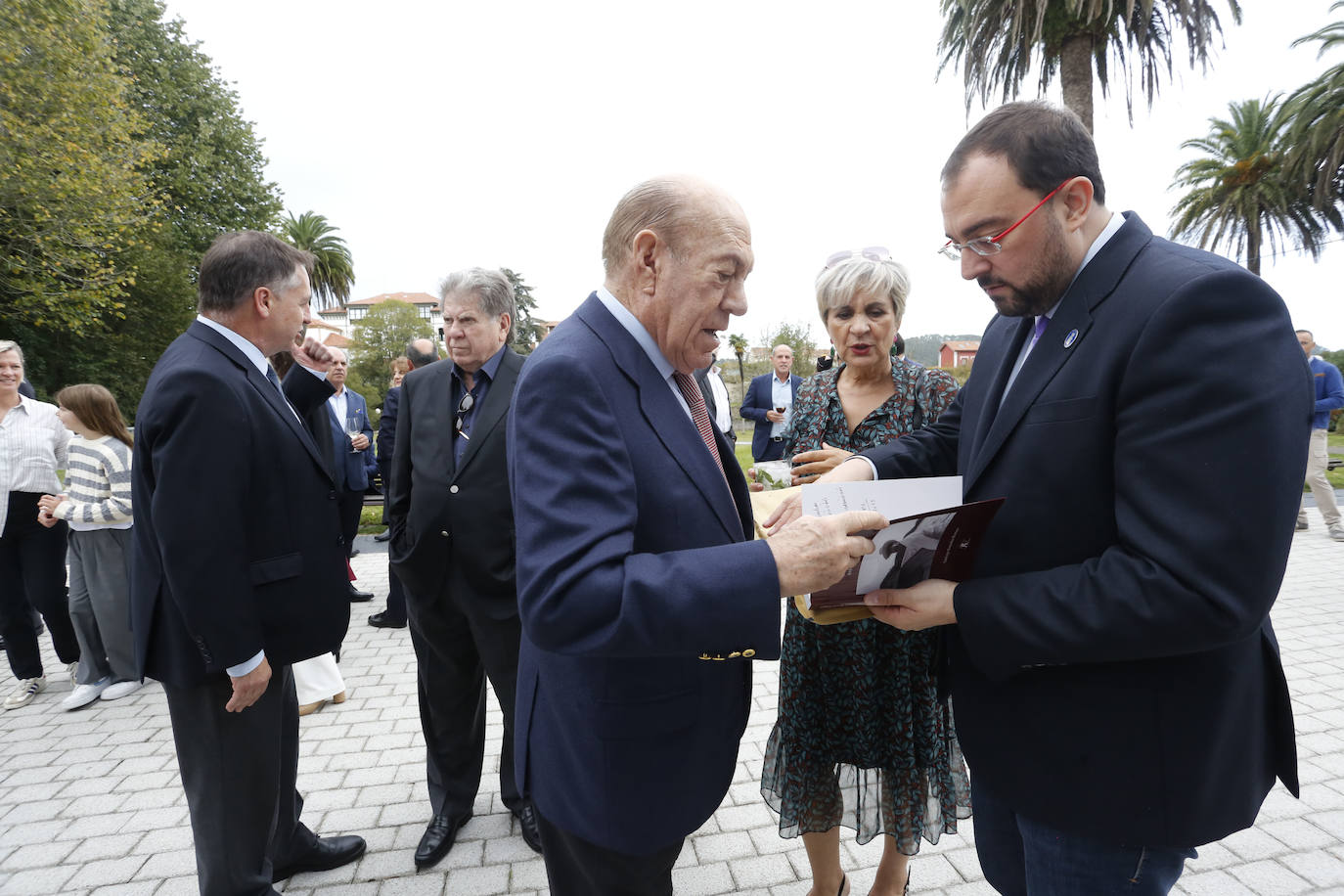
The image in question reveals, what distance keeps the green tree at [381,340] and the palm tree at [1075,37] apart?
50.3m

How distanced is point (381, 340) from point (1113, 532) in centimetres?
6250

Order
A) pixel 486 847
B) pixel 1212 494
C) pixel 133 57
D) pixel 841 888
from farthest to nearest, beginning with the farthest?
1. pixel 133 57
2. pixel 486 847
3. pixel 841 888
4. pixel 1212 494

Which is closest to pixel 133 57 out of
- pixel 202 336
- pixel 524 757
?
pixel 202 336

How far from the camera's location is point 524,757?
5.16ft

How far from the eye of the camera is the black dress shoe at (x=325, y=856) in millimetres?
2863

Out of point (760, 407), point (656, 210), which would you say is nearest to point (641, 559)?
point (656, 210)

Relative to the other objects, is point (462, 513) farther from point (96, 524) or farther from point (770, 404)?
point (770, 404)

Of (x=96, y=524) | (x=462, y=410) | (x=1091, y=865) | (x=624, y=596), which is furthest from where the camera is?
(x=96, y=524)

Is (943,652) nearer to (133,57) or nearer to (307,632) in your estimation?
(307,632)

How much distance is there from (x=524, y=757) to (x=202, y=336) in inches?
70.8

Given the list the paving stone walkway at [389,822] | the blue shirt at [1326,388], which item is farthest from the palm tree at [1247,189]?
the paving stone walkway at [389,822]

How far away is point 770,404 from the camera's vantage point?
8.80m

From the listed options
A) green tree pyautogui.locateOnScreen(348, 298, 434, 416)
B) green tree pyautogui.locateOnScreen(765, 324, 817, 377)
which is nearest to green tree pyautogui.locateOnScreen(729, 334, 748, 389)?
green tree pyautogui.locateOnScreen(765, 324, 817, 377)

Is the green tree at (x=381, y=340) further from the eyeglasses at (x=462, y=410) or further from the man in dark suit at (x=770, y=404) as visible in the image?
the eyeglasses at (x=462, y=410)
